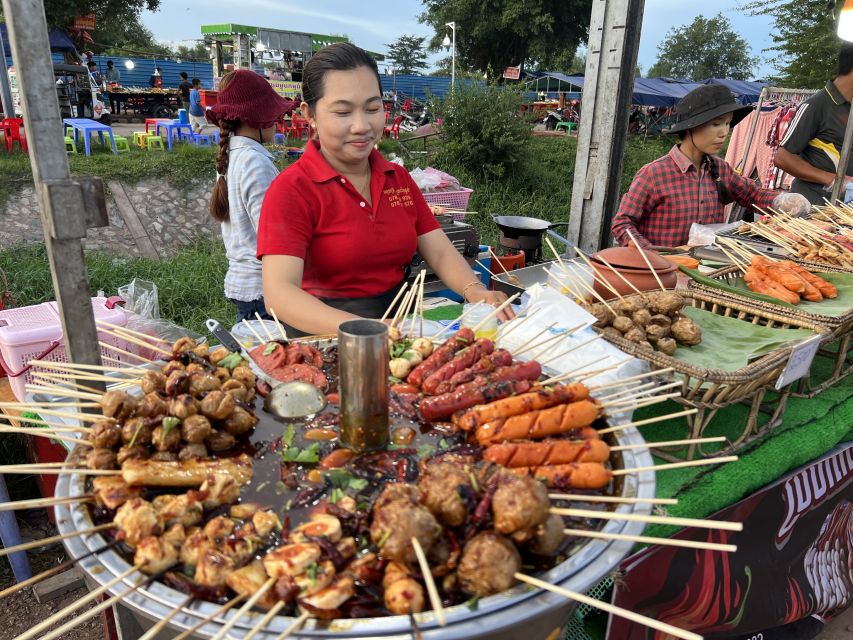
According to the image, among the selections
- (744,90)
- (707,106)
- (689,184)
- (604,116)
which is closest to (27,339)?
(689,184)

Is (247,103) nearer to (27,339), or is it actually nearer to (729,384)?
(27,339)

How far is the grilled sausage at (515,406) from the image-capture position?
1.76 meters

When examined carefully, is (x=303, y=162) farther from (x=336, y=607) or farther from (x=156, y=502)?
(x=336, y=607)

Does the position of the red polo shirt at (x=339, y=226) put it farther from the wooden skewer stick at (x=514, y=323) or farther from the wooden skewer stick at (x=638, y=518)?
the wooden skewer stick at (x=638, y=518)

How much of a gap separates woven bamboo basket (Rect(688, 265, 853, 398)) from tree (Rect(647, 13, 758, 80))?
2963 inches

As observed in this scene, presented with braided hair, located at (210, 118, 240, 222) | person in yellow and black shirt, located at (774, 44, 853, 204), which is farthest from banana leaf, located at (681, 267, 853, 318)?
braided hair, located at (210, 118, 240, 222)

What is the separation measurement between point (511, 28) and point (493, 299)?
114 feet

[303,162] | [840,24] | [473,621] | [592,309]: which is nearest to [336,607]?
[473,621]

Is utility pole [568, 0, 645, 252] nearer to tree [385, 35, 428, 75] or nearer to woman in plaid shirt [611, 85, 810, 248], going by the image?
woman in plaid shirt [611, 85, 810, 248]

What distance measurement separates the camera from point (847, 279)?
11.7 feet

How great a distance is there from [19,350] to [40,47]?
2.48m

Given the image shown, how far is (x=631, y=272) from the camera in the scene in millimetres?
3057

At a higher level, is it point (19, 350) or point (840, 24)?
point (840, 24)

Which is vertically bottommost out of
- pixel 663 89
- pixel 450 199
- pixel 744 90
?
pixel 450 199
